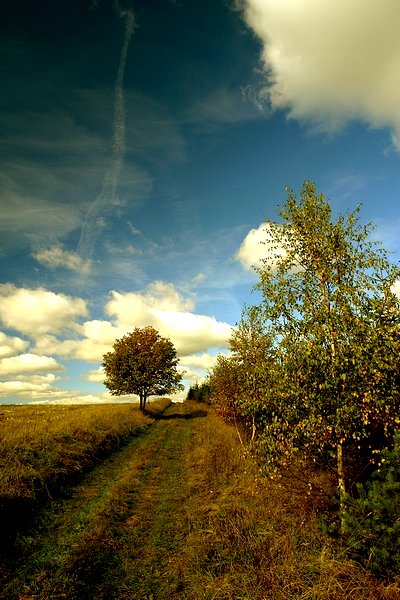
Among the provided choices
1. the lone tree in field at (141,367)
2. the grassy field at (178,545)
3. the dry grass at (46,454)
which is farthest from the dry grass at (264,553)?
the lone tree in field at (141,367)

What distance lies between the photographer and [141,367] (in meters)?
48.0

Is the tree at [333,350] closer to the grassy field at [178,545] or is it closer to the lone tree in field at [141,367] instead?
the grassy field at [178,545]

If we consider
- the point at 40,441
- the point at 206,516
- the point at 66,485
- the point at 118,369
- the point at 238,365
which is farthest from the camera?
the point at 118,369

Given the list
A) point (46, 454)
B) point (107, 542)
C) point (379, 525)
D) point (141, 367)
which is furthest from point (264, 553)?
point (141, 367)

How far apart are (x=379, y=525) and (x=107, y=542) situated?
7836mm

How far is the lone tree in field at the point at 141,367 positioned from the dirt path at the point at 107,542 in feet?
96.0

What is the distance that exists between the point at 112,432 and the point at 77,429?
160 inches

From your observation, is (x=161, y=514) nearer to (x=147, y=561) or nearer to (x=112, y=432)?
(x=147, y=561)

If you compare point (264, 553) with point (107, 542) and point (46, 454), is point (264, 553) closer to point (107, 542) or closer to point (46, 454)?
point (107, 542)

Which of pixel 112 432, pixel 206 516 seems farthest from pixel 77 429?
pixel 206 516

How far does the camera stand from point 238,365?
25938 millimetres

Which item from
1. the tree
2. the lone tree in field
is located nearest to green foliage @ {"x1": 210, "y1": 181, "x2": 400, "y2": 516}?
the tree

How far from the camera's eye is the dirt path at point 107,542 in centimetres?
807

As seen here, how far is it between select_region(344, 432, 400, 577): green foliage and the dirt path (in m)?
4.42
